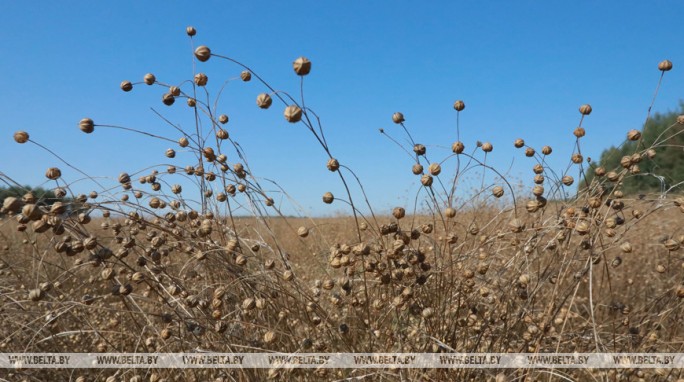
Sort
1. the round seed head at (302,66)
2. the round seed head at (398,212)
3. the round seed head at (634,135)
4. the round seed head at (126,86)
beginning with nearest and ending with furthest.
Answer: the round seed head at (302,66)
the round seed head at (398,212)
the round seed head at (634,135)
the round seed head at (126,86)

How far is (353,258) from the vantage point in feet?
5.35

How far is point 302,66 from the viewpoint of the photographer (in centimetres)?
133

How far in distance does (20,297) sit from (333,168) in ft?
7.54

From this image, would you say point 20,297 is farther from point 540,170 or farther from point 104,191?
point 540,170

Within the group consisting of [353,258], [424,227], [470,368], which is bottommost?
[470,368]

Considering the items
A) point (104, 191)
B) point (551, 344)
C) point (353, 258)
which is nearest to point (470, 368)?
point (551, 344)

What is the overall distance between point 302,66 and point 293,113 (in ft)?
0.49

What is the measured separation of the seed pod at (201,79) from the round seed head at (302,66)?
0.59 meters

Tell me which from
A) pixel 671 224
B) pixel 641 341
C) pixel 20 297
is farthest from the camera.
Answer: pixel 671 224

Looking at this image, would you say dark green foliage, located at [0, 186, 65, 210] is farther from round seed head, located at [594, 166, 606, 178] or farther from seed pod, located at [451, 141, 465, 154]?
round seed head, located at [594, 166, 606, 178]

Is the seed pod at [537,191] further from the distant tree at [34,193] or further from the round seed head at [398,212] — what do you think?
the distant tree at [34,193]

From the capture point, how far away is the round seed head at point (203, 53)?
1555 millimetres

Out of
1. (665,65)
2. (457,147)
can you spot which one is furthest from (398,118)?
(665,65)

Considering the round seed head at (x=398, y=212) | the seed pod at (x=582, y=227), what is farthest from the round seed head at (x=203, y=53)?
the seed pod at (x=582, y=227)
